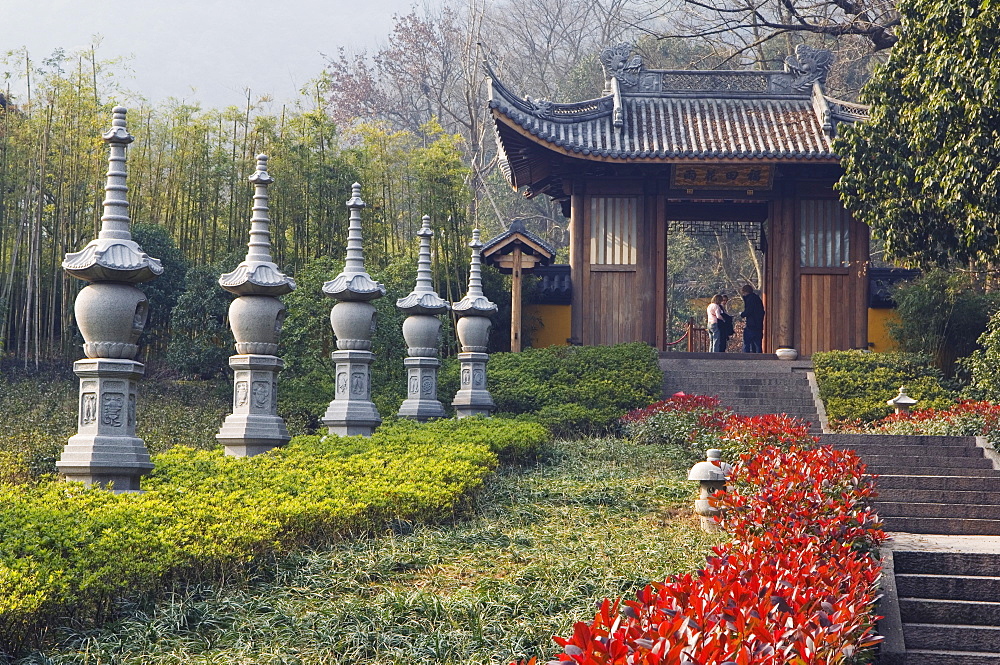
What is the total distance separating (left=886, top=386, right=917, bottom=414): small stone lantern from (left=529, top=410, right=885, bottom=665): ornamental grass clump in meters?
5.17

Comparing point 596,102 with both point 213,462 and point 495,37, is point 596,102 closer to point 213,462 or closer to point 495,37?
point 213,462

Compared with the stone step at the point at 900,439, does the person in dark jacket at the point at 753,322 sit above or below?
above

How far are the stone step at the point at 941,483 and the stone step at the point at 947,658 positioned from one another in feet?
12.2

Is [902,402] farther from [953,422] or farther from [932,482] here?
[932,482]

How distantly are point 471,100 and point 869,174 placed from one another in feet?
51.2

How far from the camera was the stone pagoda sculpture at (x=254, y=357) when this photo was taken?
8859mm

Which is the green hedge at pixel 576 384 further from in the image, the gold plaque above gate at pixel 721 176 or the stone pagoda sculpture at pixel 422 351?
the gold plaque above gate at pixel 721 176

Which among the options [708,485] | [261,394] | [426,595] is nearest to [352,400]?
[261,394]

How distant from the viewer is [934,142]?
1092 cm

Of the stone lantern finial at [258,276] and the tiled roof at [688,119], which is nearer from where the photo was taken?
Answer: the stone lantern finial at [258,276]

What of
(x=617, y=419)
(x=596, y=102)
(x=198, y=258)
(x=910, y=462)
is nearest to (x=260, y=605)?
(x=910, y=462)

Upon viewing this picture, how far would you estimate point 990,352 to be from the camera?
1198 cm

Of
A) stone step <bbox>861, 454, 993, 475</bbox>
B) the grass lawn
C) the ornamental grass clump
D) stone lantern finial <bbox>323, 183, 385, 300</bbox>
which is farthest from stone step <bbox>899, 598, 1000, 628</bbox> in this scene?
stone lantern finial <bbox>323, 183, 385, 300</bbox>

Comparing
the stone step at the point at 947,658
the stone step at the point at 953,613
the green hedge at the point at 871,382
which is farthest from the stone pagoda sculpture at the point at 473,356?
the stone step at the point at 947,658
